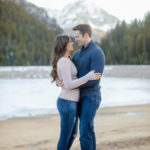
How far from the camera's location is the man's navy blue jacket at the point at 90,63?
2.20 m

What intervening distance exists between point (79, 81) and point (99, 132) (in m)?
2.23

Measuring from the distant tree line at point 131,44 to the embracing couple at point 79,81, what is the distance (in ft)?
130

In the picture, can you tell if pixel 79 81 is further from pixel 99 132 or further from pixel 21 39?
pixel 21 39

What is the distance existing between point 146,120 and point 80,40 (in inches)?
129

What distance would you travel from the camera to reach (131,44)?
4903cm

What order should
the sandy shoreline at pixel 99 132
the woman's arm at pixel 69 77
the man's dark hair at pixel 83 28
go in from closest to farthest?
the woman's arm at pixel 69 77 < the man's dark hair at pixel 83 28 < the sandy shoreline at pixel 99 132

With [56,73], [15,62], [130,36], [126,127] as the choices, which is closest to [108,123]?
[126,127]

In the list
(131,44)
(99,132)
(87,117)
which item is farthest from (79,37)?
(131,44)

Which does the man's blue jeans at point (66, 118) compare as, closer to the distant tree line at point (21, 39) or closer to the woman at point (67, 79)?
the woman at point (67, 79)

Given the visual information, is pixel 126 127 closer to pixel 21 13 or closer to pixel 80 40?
pixel 80 40

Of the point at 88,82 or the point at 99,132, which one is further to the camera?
the point at 99,132

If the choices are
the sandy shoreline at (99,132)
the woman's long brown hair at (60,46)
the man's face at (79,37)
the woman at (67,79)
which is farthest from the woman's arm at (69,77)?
the sandy shoreline at (99,132)

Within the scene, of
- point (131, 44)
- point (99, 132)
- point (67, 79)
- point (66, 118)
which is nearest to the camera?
point (67, 79)

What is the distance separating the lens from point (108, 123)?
4.82 meters
